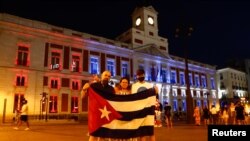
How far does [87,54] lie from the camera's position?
39.3 meters

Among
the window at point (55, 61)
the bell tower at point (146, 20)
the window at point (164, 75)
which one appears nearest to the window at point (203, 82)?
the window at point (164, 75)

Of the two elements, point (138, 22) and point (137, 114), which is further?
point (138, 22)

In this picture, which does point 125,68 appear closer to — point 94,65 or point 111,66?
point 111,66

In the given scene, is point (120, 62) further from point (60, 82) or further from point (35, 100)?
point (35, 100)

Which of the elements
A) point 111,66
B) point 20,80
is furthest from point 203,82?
point 20,80

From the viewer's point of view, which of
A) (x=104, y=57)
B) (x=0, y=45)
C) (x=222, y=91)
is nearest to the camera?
(x=0, y=45)

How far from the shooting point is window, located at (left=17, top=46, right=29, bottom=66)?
32.0 metres

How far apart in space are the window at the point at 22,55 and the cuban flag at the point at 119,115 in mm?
28780

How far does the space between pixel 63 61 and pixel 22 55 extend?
5.86 meters

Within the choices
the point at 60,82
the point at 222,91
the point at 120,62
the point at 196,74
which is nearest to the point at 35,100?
the point at 60,82

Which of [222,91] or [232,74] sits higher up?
[232,74]

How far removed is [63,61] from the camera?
36312 millimetres

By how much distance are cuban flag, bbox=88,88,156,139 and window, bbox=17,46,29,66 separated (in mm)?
28780

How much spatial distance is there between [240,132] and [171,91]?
48100 mm
